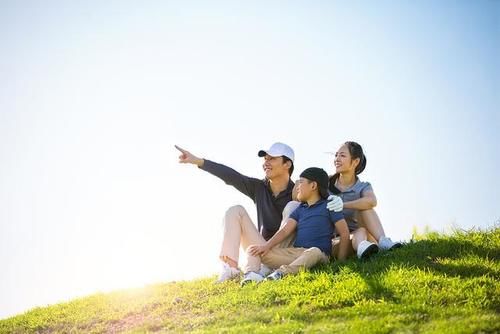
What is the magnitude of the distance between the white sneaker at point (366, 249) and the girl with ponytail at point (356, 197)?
23 cm

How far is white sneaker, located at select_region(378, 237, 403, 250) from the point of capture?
36.2ft

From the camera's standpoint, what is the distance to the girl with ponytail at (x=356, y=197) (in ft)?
36.7

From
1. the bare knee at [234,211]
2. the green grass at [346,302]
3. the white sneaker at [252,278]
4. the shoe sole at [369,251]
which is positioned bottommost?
the green grass at [346,302]

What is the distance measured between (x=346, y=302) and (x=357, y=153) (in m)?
4.06

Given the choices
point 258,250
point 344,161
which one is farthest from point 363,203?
point 258,250

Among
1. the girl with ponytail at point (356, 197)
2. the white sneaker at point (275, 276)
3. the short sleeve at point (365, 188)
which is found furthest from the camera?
the short sleeve at point (365, 188)

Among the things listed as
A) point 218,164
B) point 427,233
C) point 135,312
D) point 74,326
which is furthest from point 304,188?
point 74,326

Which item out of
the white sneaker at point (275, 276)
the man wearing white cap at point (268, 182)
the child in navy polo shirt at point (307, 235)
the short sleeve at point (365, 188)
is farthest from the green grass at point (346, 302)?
the man wearing white cap at point (268, 182)

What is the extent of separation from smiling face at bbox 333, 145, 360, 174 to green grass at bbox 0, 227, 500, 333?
6.21 feet

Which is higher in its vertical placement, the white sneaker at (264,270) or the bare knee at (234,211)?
the bare knee at (234,211)

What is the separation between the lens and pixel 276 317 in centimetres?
823

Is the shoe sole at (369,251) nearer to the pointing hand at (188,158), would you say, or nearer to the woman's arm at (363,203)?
the woman's arm at (363,203)

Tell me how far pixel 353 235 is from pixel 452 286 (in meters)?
2.84

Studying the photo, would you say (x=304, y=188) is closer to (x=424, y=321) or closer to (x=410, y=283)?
(x=410, y=283)
